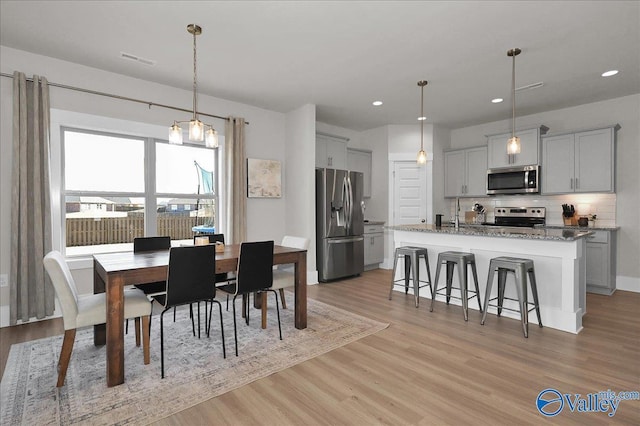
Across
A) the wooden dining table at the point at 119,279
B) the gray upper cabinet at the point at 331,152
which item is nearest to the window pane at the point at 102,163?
the wooden dining table at the point at 119,279

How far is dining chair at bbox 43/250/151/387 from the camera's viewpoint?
7.06 feet

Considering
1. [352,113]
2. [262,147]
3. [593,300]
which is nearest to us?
[593,300]

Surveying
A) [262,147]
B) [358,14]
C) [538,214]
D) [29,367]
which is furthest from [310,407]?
[538,214]

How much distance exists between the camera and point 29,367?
8.03 ft

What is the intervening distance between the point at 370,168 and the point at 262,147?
2607 mm

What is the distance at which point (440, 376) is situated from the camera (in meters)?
2.34

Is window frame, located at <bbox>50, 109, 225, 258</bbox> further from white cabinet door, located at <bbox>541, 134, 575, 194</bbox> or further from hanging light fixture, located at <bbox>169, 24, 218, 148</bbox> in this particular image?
white cabinet door, located at <bbox>541, 134, 575, 194</bbox>

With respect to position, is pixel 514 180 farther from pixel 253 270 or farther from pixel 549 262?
pixel 253 270

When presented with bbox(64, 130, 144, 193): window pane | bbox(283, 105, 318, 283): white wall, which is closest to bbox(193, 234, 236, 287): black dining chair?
bbox(64, 130, 144, 193): window pane

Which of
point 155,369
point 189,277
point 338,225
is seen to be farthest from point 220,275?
point 338,225

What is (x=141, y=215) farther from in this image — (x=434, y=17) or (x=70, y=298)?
(x=434, y=17)

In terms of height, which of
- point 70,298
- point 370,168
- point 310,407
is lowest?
point 310,407

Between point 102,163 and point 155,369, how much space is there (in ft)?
9.25

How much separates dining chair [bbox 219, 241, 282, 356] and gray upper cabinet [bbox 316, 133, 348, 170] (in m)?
3.17
